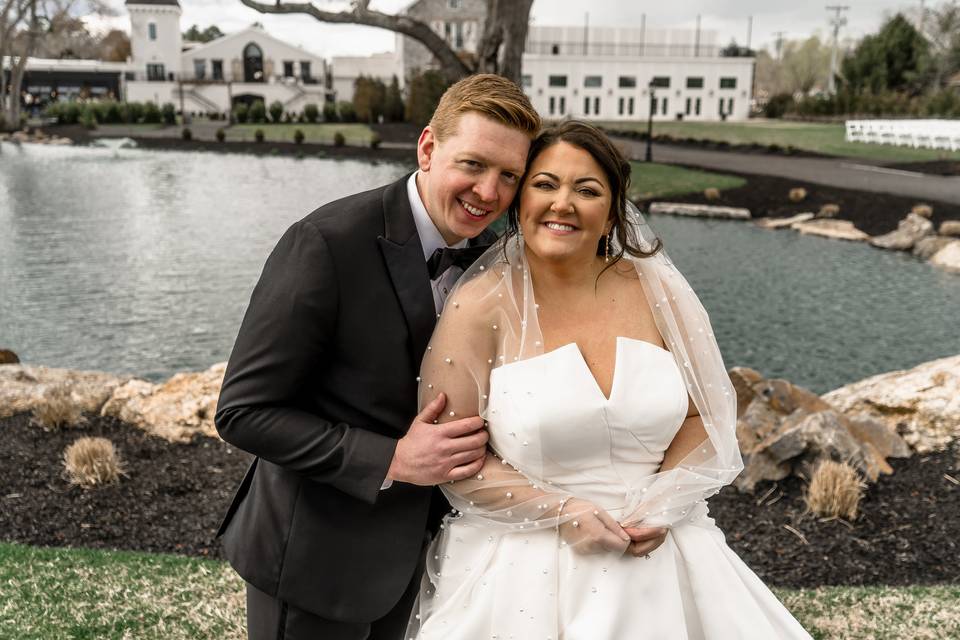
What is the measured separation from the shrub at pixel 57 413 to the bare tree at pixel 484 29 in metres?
8.72

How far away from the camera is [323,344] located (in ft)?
7.44

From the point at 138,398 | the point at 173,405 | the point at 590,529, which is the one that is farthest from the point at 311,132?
the point at 590,529

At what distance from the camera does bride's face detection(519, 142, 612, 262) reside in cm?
237

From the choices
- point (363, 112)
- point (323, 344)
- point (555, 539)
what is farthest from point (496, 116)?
point (363, 112)

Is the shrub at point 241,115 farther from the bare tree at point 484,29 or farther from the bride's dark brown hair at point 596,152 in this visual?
the bride's dark brown hair at point 596,152

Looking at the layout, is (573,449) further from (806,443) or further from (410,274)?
(806,443)

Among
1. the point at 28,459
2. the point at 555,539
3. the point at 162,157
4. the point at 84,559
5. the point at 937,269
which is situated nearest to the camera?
the point at 555,539

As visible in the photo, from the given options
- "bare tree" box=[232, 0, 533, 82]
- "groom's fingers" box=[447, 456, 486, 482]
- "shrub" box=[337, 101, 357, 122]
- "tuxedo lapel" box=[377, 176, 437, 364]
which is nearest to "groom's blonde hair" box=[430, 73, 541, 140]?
"tuxedo lapel" box=[377, 176, 437, 364]

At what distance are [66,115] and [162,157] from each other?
2468 cm

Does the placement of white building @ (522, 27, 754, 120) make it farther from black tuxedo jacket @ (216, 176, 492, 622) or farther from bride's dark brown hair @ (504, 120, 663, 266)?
black tuxedo jacket @ (216, 176, 492, 622)

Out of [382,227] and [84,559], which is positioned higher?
[382,227]

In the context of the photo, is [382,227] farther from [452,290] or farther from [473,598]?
[473,598]

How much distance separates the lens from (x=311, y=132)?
1825 inches

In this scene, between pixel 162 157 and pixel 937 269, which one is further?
pixel 162 157
